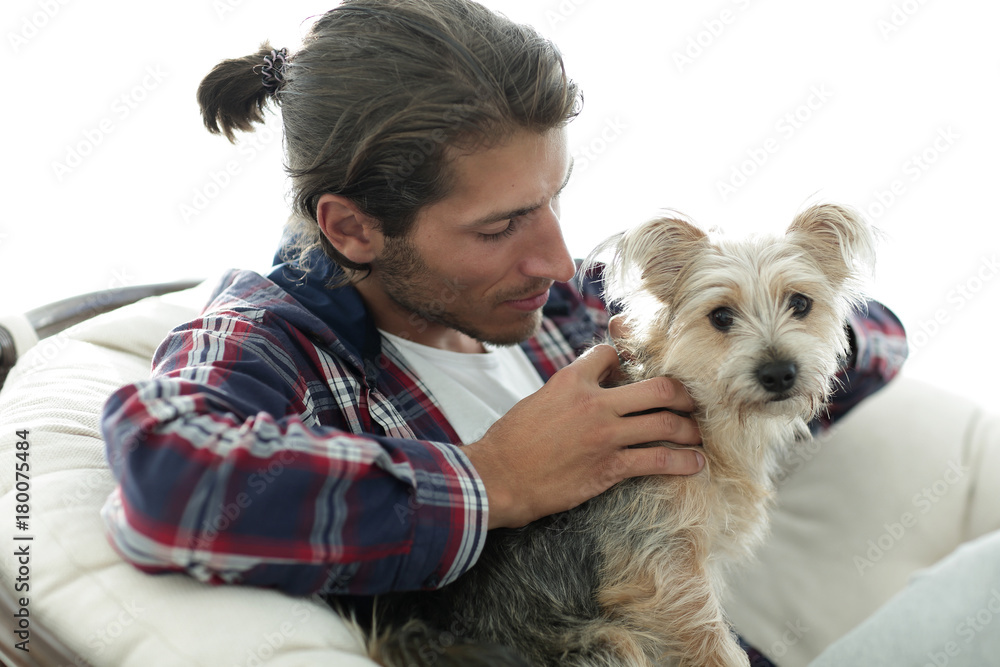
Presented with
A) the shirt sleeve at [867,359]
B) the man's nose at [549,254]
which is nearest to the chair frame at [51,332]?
the man's nose at [549,254]

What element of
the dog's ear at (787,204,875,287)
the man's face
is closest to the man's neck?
the man's face

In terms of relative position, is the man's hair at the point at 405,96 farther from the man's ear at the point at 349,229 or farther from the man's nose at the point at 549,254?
the man's nose at the point at 549,254

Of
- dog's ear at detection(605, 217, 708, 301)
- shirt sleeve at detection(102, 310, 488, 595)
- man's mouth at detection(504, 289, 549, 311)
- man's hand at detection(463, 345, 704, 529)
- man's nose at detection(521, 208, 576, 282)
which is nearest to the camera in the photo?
shirt sleeve at detection(102, 310, 488, 595)

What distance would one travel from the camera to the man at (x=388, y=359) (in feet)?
3.98

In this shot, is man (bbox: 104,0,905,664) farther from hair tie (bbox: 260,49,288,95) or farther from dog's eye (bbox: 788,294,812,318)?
dog's eye (bbox: 788,294,812,318)

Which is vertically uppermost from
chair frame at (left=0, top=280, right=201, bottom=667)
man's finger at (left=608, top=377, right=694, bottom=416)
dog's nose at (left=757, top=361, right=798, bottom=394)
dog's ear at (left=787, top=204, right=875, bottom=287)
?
dog's ear at (left=787, top=204, right=875, bottom=287)

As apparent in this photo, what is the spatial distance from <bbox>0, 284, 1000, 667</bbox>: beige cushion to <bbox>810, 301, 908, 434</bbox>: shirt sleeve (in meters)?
0.17

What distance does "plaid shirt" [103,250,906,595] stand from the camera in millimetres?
1174

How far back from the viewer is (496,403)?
210 centimetres

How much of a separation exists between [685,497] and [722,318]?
469 millimetres

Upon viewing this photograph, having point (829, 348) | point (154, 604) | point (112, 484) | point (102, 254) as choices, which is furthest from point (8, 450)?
point (829, 348)

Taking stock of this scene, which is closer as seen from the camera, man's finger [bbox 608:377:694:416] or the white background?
man's finger [bbox 608:377:694:416]

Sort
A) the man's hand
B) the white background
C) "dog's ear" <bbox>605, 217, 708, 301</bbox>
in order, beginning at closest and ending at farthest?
the man's hand < "dog's ear" <bbox>605, 217, 708, 301</bbox> < the white background

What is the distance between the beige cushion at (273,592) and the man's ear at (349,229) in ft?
2.32
